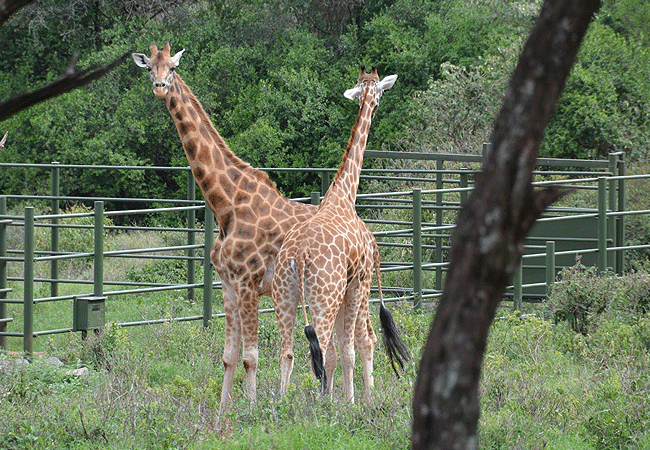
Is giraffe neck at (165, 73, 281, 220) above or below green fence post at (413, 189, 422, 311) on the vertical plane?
above

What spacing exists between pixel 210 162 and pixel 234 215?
0.42 m

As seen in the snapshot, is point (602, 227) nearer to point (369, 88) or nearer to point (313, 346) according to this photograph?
point (369, 88)

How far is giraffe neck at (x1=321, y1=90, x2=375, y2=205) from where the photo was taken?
6.68 metres

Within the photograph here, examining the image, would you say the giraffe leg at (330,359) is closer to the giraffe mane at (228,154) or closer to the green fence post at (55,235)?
the giraffe mane at (228,154)

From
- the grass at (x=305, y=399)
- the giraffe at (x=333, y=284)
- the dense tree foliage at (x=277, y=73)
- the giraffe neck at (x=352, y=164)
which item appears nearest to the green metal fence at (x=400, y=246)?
the grass at (x=305, y=399)

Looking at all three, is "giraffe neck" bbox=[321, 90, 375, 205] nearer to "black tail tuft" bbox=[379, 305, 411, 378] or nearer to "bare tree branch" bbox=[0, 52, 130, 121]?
"black tail tuft" bbox=[379, 305, 411, 378]

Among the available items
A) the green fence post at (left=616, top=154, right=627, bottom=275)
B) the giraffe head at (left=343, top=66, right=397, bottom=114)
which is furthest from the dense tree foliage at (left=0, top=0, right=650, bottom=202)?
the giraffe head at (left=343, top=66, right=397, bottom=114)

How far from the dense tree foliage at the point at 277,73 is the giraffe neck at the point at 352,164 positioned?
34.7ft

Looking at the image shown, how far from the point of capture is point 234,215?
21.8 feet

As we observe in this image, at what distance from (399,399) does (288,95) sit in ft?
51.2

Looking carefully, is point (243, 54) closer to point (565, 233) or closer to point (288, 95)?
point (288, 95)

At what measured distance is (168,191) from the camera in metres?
21.3

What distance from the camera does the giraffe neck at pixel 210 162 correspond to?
6707 mm

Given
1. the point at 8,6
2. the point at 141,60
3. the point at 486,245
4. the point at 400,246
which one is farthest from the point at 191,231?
the point at 486,245
